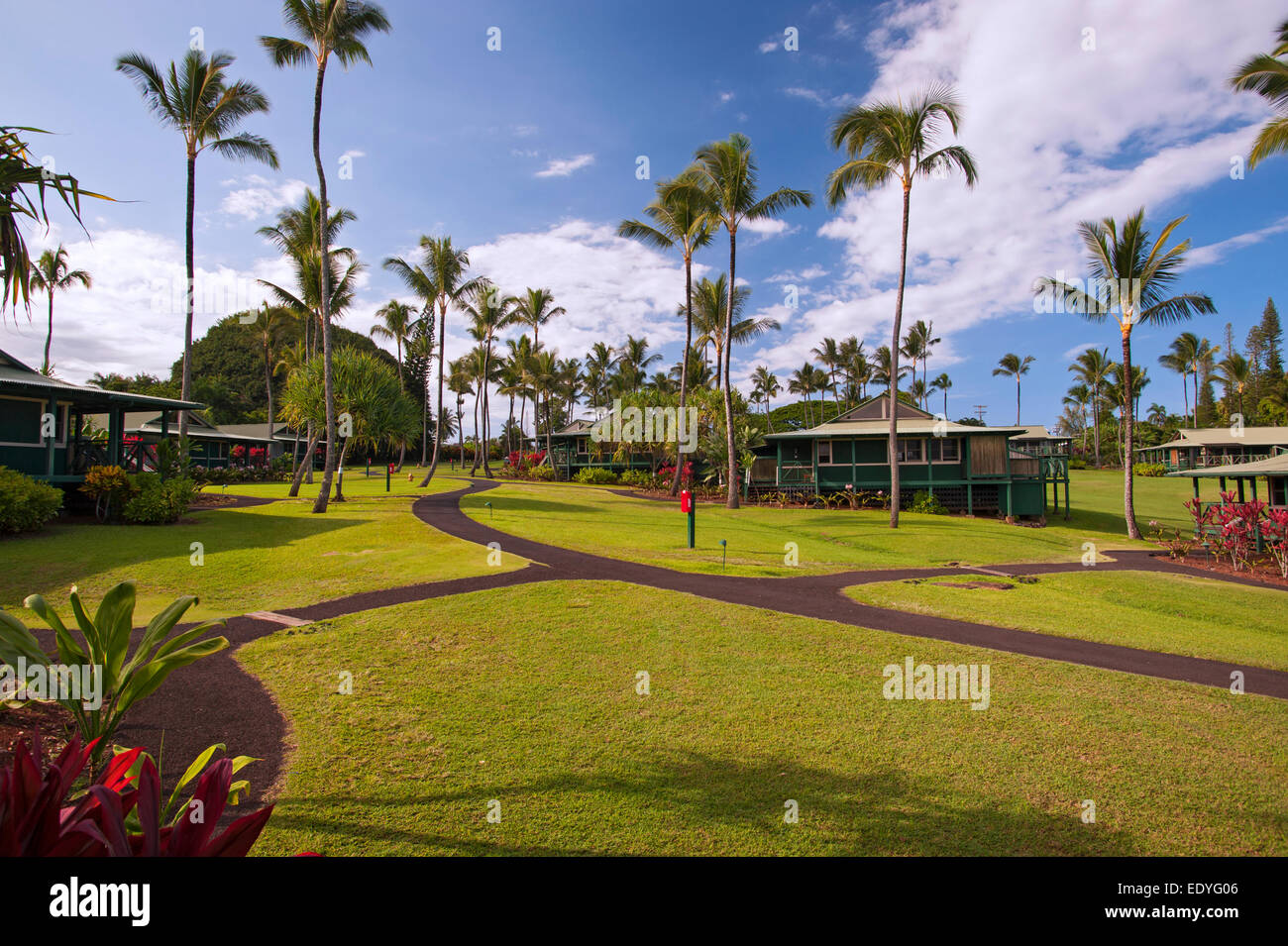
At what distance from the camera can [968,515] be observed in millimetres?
29422

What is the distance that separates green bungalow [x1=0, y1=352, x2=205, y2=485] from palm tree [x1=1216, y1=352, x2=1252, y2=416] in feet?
293

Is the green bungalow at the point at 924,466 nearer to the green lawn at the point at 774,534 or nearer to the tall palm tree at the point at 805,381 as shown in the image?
the green lawn at the point at 774,534

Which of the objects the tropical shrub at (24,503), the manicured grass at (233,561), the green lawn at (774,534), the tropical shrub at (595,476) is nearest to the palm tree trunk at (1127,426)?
the green lawn at (774,534)

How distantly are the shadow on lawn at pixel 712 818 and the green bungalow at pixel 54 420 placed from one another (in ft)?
61.4

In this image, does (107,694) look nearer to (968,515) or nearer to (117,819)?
(117,819)

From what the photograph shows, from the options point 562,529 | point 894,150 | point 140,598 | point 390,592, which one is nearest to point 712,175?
point 894,150

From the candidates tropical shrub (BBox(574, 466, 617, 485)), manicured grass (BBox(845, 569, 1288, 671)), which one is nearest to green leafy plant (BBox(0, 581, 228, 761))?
manicured grass (BBox(845, 569, 1288, 671))

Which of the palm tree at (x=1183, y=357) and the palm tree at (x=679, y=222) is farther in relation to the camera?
the palm tree at (x=1183, y=357)

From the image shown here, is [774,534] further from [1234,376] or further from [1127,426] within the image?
[1234,376]

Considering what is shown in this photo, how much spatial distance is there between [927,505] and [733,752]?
27486mm

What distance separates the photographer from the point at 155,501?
15.9 meters

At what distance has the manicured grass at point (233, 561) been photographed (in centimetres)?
987
